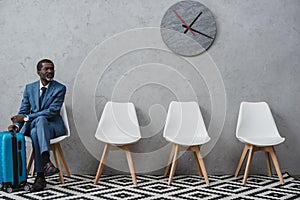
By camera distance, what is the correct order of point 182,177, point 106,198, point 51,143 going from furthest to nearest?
point 182,177
point 51,143
point 106,198

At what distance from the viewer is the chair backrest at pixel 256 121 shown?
4469 mm

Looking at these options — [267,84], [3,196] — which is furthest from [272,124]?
[3,196]

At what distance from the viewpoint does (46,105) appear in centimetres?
420

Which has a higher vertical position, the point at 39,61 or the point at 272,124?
the point at 39,61

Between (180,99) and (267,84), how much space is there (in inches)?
34.5

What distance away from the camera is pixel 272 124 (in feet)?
14.8

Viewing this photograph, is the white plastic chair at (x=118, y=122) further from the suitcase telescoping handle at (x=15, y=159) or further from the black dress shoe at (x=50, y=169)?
the suitcase telescoping handle at (x=15, y=159)

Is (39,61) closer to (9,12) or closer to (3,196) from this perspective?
(9,12)

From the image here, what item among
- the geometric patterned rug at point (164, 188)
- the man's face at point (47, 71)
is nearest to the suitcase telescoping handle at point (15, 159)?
the geometric patterned rug at point (164, 188)

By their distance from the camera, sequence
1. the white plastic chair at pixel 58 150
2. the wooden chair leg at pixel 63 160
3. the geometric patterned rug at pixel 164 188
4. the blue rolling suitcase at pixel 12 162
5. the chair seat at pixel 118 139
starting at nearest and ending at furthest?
the geometric patterned rug at pixel 164 188, the blue rolling suitcase at pixel 12 162, the chair seat at pixel 118 139, the white plastic chair at pixel 58 150, the wooden chair leg at pixel 63 160

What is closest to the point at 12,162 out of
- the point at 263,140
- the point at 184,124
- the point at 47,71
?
the point at 47,71

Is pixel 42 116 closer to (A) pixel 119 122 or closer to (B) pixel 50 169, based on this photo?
(B) pixel 50 169

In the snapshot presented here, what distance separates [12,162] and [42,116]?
50 centimetres

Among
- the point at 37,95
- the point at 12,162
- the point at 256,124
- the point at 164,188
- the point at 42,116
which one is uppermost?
the point at 37,95
